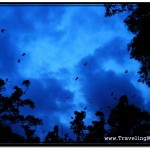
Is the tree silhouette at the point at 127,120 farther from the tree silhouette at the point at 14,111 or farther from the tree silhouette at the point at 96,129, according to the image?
the tree silhouette at the point at 14,111

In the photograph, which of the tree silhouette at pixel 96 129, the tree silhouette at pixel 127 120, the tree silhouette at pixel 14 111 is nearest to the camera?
the tree silhouette at pixel 127 120

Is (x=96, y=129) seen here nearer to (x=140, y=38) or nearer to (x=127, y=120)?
(x=127, y=120)

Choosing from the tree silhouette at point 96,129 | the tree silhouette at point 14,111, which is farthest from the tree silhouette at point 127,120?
the tree silhouette at point 14,111

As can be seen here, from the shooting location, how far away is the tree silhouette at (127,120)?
6237mm

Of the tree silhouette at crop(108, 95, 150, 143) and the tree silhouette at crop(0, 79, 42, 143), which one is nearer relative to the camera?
the tree silhouette at crop(108, 95, 150, 143)

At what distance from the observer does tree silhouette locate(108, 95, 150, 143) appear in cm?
624

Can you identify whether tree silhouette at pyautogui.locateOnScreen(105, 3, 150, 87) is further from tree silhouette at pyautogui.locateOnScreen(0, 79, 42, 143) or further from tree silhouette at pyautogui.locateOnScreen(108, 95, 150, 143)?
tree silhouette at pyautogui.locateOnScreen(0, 79, 42, 143)

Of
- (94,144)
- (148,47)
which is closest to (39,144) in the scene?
(94,144)

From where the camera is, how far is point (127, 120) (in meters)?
7.41

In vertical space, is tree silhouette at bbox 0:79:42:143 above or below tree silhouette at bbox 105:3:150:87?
below

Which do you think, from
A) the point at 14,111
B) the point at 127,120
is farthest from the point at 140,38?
the point at 14,111

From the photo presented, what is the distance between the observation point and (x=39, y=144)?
543cm

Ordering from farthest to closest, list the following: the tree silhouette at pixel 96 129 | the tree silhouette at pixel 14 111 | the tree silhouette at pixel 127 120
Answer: the tree silhouette at pixel 14 111 → the tree silhouette at pixel 96 129 → the tree silhouette at pixel 127 120

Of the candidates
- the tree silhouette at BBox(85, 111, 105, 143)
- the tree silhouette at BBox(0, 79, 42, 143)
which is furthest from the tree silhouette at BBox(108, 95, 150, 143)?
the tree silhouette at BBox(0, 79, 42, 143)
